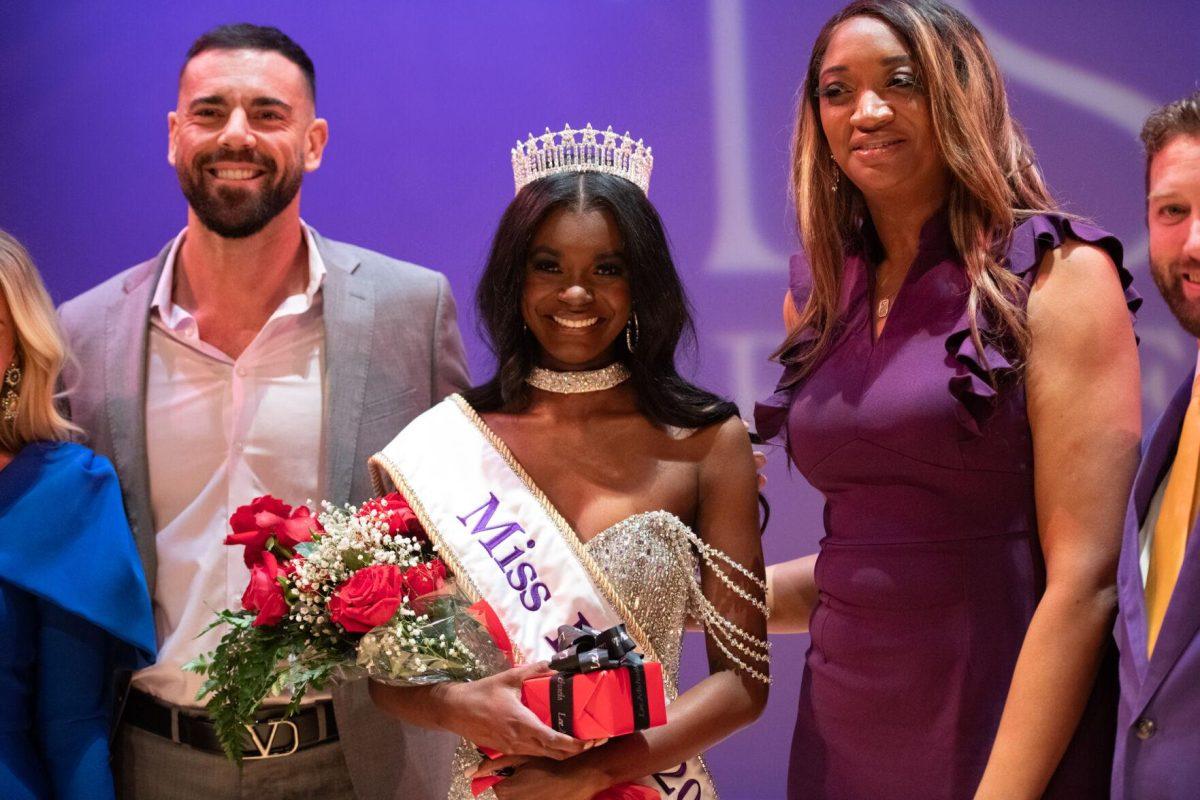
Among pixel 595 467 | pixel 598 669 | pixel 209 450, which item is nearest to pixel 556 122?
pixel 209 450

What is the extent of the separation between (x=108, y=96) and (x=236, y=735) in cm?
191

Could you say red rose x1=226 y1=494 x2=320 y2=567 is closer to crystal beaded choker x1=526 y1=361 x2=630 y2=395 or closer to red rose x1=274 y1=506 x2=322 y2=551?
red rose x1=274 y1=506 x2=322 y2=551

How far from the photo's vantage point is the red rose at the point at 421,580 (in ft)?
6.70

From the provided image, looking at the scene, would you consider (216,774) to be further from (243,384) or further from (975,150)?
(975,150)

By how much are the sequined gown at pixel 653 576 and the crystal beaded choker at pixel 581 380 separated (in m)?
0.25

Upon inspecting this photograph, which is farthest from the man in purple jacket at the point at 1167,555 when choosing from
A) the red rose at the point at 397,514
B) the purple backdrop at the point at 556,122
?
the purple backdrop at the point at 556,122

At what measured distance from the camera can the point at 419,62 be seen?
3363mm

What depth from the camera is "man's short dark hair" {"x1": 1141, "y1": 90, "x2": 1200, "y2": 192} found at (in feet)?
5.44

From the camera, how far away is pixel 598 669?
6.03 ft

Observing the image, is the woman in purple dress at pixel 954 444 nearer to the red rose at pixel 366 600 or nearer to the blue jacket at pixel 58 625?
the red rose at pixel 366 600

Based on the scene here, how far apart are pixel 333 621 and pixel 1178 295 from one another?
1186 millimetres

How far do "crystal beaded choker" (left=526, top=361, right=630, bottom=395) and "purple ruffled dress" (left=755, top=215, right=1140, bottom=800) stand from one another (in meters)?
0.37

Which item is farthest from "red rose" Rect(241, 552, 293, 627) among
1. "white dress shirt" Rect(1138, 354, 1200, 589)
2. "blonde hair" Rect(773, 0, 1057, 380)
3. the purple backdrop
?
the purple backdrop

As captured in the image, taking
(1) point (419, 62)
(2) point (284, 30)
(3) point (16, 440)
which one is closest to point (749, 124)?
(1) point (419, 62)
